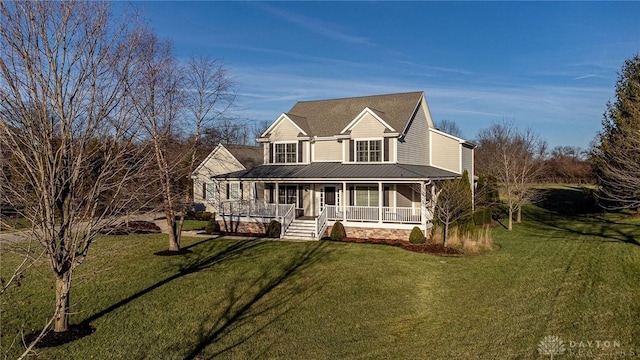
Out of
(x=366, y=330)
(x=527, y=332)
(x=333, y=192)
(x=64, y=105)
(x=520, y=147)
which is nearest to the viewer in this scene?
(x=64, y=105)

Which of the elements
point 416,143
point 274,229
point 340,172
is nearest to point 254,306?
point 274,229

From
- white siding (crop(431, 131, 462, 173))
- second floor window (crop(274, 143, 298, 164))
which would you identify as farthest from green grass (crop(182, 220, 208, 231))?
white siding (crop(431, 131, 462, 173))

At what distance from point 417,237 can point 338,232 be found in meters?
3.78

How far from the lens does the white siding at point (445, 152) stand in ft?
83.5

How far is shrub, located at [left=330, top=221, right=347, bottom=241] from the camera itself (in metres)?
20.2

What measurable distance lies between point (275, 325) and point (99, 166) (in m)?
5.29

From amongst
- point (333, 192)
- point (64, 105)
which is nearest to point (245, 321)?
point (64, 105)

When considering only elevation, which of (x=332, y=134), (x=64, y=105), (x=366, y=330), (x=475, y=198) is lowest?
(x=366, y=330)

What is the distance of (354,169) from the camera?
22.2 meters

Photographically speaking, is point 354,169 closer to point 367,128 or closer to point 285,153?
point 367,128

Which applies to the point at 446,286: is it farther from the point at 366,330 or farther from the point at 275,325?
the point at 275,325

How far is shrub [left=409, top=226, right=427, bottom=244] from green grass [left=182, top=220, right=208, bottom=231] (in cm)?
1311

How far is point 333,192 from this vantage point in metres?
24.0

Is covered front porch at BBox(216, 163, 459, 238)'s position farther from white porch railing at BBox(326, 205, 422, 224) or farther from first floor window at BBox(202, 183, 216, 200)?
first floor window at BBox(202, 183, 216, 200)
